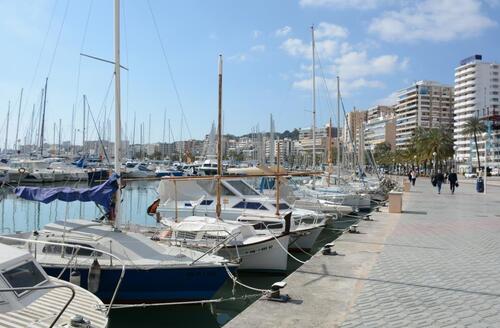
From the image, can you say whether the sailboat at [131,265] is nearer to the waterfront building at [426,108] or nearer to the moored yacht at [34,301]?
the moored yacht at [34,301]

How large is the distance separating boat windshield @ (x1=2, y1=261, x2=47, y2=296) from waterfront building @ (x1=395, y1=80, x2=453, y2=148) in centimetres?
18886

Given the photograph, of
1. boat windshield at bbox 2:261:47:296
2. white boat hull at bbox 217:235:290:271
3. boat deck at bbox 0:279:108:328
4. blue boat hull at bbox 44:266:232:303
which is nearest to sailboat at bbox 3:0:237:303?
blue boat hull at bbox 44:266:232:303

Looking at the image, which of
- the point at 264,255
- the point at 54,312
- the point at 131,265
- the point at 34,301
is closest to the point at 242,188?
the point at 264,255

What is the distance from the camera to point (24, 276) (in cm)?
722

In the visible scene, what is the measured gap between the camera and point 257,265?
1423 centimetres

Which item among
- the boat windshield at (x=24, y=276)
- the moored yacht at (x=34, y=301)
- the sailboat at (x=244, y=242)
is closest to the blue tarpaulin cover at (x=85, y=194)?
the sailboat at (x=244, y=242)

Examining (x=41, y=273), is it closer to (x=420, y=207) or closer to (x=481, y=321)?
(x=481, y=321)

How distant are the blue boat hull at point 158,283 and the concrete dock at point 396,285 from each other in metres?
1.95

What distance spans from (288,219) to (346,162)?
4644cm

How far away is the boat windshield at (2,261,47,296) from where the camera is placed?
6.89 meters

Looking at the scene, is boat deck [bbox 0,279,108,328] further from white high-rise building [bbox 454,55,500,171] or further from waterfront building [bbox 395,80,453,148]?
waterfront building [bbox 395,80,453,148]

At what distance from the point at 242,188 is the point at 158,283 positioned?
1074cm

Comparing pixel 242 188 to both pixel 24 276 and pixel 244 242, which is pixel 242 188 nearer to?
pixel 244 242

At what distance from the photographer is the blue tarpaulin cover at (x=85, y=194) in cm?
1227
